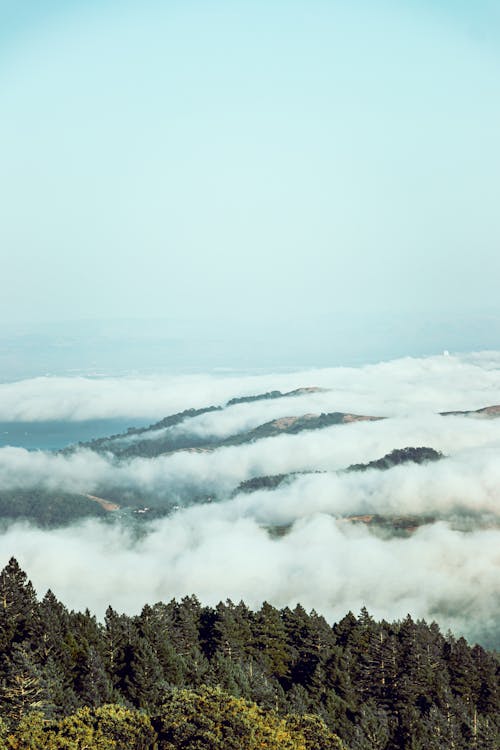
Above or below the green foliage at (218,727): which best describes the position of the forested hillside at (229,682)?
below

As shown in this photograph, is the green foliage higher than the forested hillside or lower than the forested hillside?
higher

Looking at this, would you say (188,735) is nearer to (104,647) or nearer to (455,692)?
(104,647)

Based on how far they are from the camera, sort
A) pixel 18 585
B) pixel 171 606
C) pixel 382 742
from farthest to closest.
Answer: pixel 171 606 < pixel 18 585 < pixel 382 742

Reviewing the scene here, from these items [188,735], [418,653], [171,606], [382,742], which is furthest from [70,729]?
[171,606]

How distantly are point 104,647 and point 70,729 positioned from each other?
3401 cm

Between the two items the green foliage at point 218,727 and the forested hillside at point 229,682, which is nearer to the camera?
the green foliage at point 218,727

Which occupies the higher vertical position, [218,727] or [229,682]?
[218,727]

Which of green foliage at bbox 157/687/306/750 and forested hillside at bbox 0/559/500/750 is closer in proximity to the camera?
green foliage at bbox 157/687/306/750

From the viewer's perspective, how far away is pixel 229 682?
77.8m

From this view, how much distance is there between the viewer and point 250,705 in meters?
60.2

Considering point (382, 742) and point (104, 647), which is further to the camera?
point (104, 647)

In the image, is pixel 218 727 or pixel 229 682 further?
pixel 229 682

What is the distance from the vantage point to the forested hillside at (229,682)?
54.7m

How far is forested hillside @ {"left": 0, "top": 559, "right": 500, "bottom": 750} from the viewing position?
179 feet
